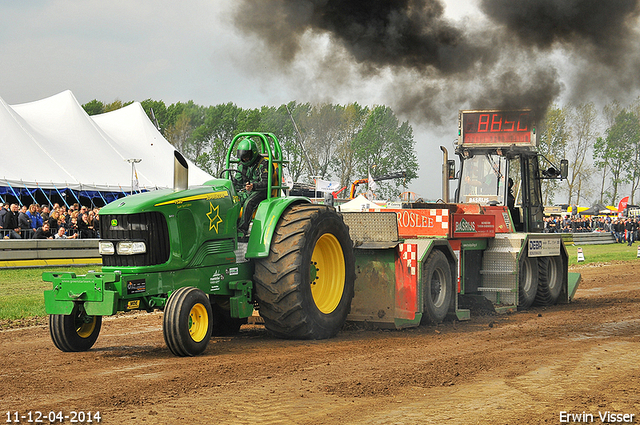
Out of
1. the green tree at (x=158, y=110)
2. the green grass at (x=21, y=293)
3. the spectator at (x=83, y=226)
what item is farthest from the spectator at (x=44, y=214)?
the green tree at (x=158, y=110)

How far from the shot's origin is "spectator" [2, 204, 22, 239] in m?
17.0

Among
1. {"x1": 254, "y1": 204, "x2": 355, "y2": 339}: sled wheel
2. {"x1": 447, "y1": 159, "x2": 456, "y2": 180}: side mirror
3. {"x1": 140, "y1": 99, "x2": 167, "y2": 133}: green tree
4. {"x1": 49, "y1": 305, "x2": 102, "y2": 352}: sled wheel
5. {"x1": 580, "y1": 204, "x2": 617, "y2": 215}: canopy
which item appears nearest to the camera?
{"x1": 49, "y1": 305, "x2": 102, "y2": 352}: sled wheel

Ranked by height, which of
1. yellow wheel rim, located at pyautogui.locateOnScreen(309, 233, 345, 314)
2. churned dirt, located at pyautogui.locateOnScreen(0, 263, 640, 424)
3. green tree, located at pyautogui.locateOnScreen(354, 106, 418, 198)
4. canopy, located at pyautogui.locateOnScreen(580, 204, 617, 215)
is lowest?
churned dirt, located at pyautogui.locateOnScreen(0, 263, 640, 424)

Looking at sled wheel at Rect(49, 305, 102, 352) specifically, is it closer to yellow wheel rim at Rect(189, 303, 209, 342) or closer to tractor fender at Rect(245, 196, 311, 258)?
yellow wheel rim at Rect(189, 303, 209, 342)

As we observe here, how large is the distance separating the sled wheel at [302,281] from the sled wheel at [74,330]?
68.4 inches

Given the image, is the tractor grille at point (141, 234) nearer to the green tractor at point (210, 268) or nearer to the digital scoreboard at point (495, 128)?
the green tractor at point (210, 268)

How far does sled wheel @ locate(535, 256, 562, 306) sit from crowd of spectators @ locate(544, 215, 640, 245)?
74.8 feet

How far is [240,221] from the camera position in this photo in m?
7.59

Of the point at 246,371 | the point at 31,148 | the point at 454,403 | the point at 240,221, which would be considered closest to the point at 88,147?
the point at 31,148

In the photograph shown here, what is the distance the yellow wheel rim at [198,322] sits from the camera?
643cm

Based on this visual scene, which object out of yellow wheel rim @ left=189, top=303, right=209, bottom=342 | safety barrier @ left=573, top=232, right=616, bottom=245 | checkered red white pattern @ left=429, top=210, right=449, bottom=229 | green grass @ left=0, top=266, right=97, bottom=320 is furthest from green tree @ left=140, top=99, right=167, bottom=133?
yellow wheel rim @ left=189, top=303, right=209, bottom=342

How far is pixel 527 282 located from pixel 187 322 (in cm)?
695

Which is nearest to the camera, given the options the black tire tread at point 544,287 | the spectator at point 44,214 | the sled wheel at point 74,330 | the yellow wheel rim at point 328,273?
the sled wheel at point 74,330

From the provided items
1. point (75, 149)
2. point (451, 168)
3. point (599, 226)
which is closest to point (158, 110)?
point (75, 149)
